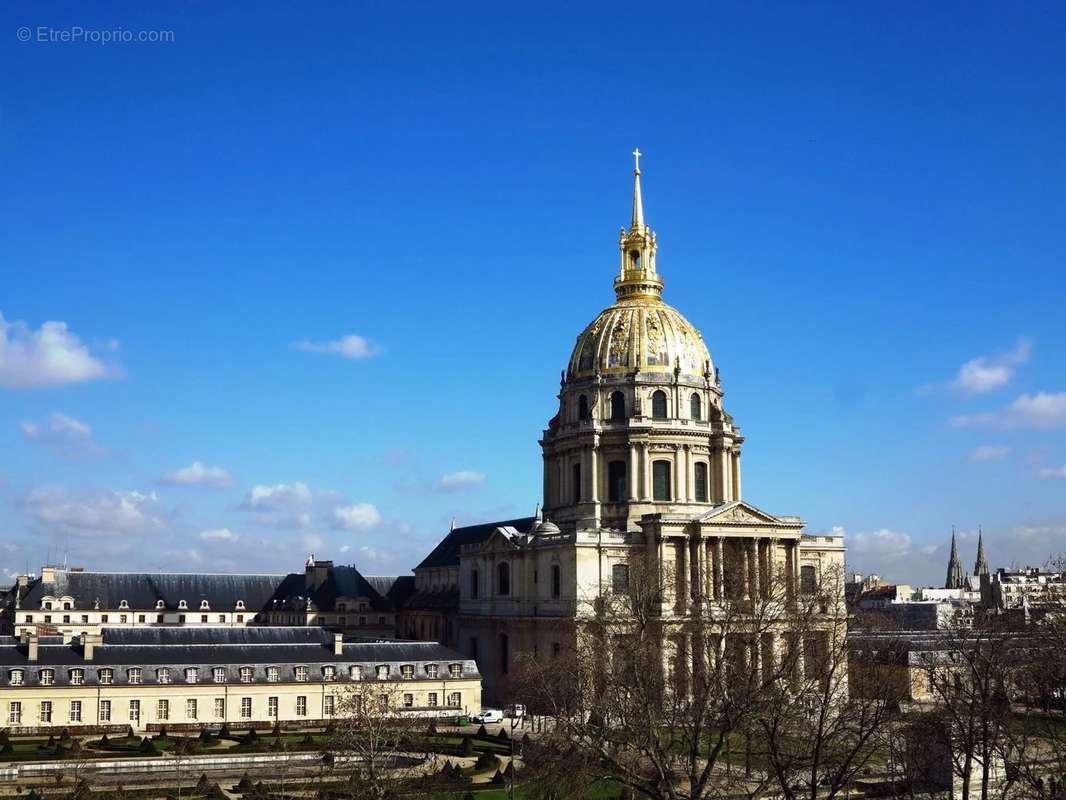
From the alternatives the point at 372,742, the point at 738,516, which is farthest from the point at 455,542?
the point at 372,742

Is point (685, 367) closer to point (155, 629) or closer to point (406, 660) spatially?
point (406, 660)

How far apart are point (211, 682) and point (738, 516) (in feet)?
119

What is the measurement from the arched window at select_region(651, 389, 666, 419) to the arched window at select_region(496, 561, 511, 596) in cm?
1549

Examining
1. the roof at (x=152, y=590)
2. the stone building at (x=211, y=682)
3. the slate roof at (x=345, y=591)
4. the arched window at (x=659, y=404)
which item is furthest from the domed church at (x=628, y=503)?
the roof at (x=152, y=590)

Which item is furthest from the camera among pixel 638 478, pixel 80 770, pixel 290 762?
pixel 638 478

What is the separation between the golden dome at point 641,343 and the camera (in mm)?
94375

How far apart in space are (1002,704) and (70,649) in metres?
51.3

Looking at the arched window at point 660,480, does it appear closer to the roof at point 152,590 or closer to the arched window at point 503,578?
the arched window at point 503,578

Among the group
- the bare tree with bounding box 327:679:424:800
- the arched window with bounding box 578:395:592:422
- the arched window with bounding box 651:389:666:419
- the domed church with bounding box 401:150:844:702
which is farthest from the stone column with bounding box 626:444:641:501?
the bare tree with bounding box 327:679:424:800

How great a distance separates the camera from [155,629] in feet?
271

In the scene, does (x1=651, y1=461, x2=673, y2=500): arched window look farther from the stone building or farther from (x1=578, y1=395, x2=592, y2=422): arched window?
the stone building

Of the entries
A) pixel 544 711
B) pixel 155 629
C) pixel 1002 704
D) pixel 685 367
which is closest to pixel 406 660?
pixel 544 711

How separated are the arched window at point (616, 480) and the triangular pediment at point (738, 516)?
8098mm

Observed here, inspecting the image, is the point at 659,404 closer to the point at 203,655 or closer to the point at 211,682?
the point at 203,655
